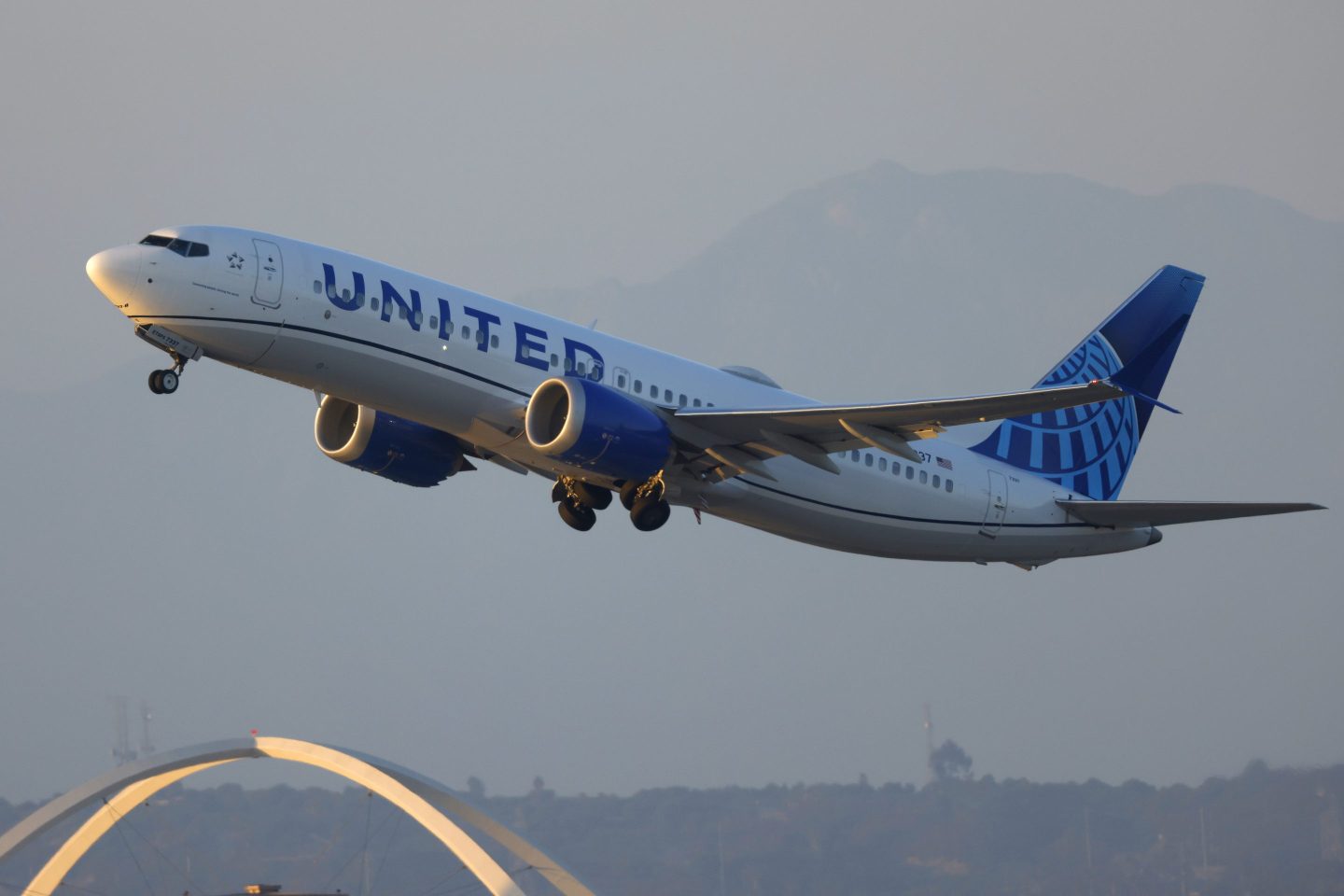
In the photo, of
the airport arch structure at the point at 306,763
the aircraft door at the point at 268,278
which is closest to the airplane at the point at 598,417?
the aircraft door at the point at 268,278

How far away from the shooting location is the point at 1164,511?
40062 mm

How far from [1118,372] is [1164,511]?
22.3 ft

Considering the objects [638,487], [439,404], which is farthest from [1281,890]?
[439,404]

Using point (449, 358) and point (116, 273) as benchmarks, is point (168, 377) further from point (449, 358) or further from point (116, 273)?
point (449, 358)

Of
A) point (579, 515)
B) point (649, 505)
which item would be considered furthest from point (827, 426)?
point (579, 515)

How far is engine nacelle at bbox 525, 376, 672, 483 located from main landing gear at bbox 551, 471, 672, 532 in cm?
149

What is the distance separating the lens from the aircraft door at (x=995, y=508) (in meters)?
41.9

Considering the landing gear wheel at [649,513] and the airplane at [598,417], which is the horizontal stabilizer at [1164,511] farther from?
the landing gear wheel at [649,513]

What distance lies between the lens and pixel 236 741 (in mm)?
52031

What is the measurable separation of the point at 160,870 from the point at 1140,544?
50932 mm

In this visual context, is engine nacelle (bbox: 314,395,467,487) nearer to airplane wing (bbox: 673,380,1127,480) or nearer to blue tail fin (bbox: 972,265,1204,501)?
airplane wing (bbox: 673,380,1127,480)

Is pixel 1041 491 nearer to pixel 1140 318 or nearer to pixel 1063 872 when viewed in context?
pixel 1140 318

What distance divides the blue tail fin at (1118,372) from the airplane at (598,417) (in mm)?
775

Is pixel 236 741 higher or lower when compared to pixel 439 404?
lower
